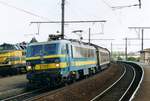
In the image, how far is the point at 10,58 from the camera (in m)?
32.7

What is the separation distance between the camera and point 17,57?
1319 inches

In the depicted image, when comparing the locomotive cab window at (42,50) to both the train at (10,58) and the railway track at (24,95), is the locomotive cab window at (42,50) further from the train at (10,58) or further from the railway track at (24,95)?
the train at (10,58)

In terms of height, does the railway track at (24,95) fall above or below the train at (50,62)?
below

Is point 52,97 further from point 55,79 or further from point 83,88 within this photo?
point 83,88

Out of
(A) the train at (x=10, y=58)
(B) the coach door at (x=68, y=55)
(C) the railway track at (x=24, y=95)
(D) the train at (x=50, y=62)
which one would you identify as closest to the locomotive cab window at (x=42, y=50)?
(D) the train at (x=50, y=62)

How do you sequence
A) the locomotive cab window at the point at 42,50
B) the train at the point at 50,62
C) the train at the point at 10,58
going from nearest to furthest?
the train at the point at 50,62
the locomotive cab window at the point at 42,50
the train at the point at 10,58

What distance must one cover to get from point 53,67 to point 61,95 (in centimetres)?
296

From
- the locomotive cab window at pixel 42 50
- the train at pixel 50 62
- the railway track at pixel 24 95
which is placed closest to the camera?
the railway track at pixel 24 95

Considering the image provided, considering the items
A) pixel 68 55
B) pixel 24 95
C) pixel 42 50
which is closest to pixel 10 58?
pixel 68 55

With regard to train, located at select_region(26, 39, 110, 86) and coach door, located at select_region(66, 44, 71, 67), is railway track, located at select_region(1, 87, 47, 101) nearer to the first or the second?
train, located at select_region(26, 39, 110, 86)

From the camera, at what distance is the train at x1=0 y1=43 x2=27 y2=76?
3256 cm

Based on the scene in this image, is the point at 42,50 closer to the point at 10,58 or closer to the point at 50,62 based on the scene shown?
the point at 50,62

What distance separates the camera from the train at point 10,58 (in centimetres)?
3256

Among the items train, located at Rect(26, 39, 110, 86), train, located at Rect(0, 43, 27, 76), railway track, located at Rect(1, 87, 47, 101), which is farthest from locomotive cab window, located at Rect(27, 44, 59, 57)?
train, located at Rect(0, 43, 27, 76)
